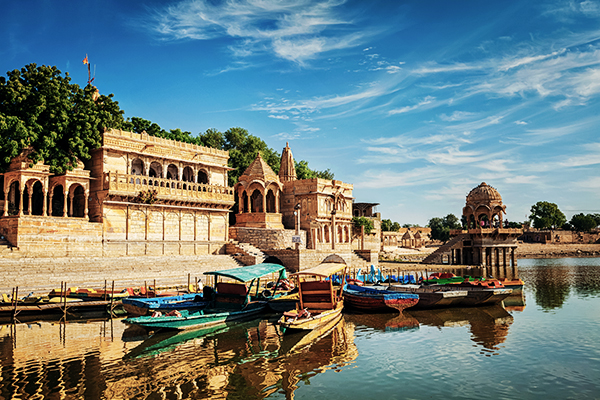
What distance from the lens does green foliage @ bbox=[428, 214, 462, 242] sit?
126 meters

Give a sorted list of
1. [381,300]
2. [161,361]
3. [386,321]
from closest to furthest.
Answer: [161,361] → [386,321] → [381,300]

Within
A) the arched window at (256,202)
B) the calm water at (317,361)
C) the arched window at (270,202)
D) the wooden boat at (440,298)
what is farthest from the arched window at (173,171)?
the wooden boat at (440,298)

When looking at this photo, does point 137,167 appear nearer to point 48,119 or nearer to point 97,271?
point 48,119

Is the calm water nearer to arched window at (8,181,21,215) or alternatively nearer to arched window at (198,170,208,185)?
arched window at (8,181,21,215)

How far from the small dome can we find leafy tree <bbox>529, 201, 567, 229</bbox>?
2964 inches

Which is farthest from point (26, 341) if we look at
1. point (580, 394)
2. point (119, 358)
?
point (580, 394)

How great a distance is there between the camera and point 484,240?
60344mm

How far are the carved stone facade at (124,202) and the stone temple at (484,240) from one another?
32.8 m

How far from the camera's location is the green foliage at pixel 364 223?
6656 centimetres

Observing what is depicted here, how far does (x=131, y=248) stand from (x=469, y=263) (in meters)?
44.0

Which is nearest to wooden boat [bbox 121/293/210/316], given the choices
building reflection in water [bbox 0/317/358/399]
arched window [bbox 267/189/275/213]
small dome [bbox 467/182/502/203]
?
building reflection in water [bbox 0/317/358/399]

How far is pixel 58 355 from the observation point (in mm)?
16562

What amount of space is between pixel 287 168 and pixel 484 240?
26.7 m

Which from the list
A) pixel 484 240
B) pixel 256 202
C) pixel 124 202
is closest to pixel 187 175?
pixel 124 202
